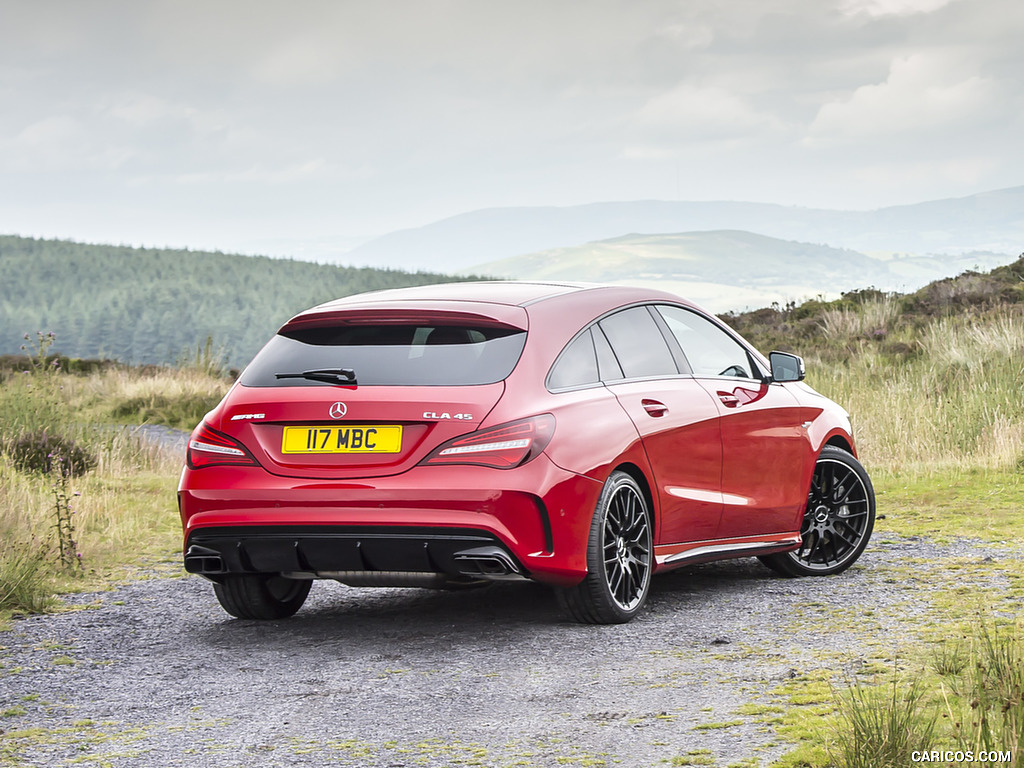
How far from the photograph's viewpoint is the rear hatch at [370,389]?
591 cm

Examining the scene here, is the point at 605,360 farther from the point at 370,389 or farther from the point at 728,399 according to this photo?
the point at 370,389

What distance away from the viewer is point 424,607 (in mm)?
7363

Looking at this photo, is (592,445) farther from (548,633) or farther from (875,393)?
(875,393)

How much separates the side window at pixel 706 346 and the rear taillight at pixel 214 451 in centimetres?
261

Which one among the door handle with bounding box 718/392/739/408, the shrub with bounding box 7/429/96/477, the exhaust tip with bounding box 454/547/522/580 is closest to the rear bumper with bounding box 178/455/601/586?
the exhaust tip with bounding box 454/547/522/580

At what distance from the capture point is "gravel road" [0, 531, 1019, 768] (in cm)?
446

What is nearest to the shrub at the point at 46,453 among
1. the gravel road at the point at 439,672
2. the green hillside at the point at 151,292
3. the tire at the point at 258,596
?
the gravel road at the point at 439,672

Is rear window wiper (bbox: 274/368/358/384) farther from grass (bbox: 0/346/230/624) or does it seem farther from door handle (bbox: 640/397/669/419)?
grass (bbox: 0/346/230/624)

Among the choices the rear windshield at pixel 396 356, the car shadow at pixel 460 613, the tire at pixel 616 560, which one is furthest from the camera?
the car shadow at pixel 460 613

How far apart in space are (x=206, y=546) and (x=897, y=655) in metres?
→ 3.18

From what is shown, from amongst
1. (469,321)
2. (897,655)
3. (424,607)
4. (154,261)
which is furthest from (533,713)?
(154,261)

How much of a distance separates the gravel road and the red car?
0.35 metres

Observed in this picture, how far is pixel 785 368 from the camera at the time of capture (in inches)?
311

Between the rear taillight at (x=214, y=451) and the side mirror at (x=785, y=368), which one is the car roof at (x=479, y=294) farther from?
the side mirror at (x=785, y=368)
